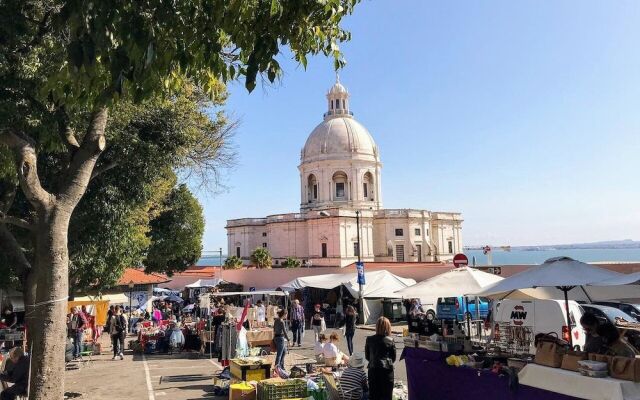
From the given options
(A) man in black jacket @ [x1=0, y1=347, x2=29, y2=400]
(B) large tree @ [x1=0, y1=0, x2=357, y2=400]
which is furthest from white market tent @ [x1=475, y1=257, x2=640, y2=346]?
(A) man in black jacket @ [x1=0, y1=347, x2=29, y2=400]

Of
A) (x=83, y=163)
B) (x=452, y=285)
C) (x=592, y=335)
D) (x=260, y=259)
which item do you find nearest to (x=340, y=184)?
(x=260, y=259)

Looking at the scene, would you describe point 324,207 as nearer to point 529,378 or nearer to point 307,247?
point 307,247

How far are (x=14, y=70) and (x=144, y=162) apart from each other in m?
4.36

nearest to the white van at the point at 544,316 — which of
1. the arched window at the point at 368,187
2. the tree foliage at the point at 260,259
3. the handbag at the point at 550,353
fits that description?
the handbag at the point at 550,353

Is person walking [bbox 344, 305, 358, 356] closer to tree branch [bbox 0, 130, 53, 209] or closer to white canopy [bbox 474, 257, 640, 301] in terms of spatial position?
white canopy [bbox 474, 257, 640, 301]

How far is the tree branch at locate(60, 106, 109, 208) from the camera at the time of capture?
744 centimetres

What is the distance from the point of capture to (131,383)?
11914 millimetres

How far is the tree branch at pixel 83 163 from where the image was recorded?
744cm

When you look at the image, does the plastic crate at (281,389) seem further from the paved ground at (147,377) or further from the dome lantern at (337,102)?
the dome lantern at (337,102)

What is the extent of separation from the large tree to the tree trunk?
13mm

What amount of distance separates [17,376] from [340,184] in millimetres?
65033

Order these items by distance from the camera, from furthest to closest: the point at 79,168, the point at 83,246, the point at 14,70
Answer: the point at 83,246 < the point at 14,70 < the point at 79,168

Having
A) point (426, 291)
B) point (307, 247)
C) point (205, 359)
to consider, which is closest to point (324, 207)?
point (307, 247)

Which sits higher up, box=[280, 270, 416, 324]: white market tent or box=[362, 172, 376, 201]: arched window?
box=[362, 172, 376, 201]: arched window
